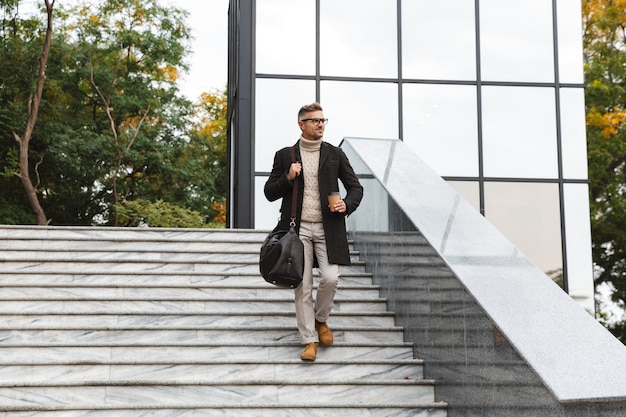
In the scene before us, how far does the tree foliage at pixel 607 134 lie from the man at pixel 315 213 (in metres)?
21.4

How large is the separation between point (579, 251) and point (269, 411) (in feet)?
32.3

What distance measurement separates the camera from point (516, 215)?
552 inches

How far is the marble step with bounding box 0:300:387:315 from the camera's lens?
697 centimetres

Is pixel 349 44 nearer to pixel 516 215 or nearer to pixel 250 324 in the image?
pixel 516 215

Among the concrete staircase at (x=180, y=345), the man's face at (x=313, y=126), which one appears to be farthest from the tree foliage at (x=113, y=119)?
the man's face at (x=313, y=126)

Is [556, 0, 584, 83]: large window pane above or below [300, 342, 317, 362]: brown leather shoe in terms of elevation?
above

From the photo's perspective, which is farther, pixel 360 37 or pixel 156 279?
pixel 360 37

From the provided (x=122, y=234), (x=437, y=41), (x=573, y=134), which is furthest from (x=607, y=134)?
(x=122, y=234)

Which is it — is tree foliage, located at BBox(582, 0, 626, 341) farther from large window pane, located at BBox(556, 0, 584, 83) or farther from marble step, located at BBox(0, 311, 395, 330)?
marble step, located at BBox(0, 311, 395, 330)

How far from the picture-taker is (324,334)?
637cm

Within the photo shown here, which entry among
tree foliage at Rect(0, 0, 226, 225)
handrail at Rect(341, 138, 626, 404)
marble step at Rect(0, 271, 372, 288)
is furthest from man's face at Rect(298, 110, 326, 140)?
tree foliage at Rect(0, 0, 226, 225)

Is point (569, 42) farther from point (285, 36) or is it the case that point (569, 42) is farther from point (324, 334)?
point (324, 334)

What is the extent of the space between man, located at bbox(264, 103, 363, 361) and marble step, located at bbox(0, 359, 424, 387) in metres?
0.15

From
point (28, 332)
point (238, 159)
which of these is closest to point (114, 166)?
point (238, 159)
